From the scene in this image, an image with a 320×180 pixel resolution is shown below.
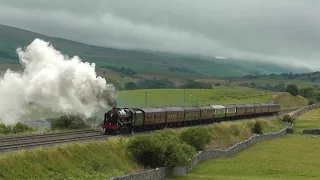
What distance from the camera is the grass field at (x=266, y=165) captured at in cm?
4980

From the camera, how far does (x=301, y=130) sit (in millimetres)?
114188

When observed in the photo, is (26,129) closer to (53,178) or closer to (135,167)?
(135,167)

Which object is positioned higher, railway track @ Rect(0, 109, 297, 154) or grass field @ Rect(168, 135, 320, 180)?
railway track @ Rect(0, 109, 297, 154)

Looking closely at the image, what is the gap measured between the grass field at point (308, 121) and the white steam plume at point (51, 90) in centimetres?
6130

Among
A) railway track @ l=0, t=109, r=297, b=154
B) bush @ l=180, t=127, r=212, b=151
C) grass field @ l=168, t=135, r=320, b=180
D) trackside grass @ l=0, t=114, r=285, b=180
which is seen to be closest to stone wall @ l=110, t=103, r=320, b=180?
grass field @ l=168, t=135, r=320, b=180

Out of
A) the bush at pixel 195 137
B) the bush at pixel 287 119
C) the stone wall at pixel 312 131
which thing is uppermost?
the bush at pixel 195 137

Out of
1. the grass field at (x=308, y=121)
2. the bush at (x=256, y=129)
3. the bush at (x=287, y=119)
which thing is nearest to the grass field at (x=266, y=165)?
the bush at (x=256, y=129)

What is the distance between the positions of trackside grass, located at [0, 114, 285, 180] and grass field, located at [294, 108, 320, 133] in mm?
78358

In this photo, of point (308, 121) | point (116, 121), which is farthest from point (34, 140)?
point (308, 121)

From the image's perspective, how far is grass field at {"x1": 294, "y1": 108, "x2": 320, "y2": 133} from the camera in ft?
398

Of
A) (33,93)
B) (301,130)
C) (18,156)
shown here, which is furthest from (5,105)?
(301,130)

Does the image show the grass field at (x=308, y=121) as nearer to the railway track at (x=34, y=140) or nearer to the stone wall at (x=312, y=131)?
the stone wall at (x=312, y=131)

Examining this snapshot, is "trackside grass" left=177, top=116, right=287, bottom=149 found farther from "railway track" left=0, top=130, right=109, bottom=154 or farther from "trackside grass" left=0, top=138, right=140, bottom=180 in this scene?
"trackside grass" left=0, top=138, right=140, bottom=180

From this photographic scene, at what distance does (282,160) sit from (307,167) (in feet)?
19.2
